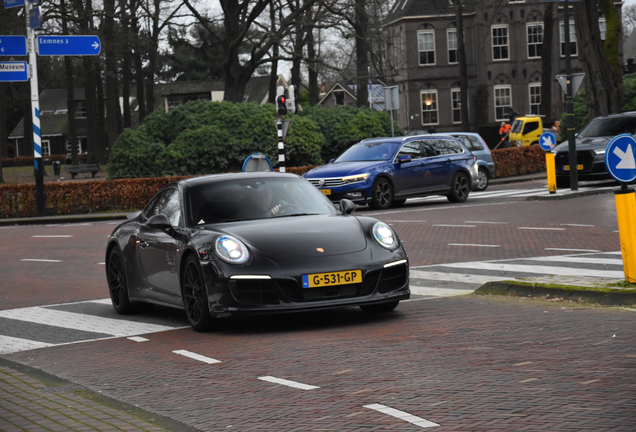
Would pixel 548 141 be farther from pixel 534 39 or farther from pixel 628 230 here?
pixel 534 39

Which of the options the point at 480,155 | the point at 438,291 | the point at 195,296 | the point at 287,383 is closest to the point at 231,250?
the point at 195,296

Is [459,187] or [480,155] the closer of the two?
[459,187]

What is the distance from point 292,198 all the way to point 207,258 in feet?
4.47

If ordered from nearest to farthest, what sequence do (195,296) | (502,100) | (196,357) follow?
(196,357) → (195,296) → (502,100)

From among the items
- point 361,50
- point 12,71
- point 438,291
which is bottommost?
point 438,291

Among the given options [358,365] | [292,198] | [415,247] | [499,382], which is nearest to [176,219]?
[292,198]

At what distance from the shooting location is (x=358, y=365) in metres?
6.30

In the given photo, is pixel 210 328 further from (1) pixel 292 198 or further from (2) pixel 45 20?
(2) pixel 45 20

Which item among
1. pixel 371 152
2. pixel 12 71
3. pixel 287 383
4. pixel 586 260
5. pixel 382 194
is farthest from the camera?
pixel 12 71

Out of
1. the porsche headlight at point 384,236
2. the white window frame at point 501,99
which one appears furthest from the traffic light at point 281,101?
the white window frame at point 501,99

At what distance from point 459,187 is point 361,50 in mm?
18157

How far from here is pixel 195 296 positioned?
325 inches

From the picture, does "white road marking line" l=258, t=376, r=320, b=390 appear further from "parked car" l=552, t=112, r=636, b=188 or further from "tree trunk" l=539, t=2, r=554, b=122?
"tree trunk" l=539, t=2, r=554, b=122

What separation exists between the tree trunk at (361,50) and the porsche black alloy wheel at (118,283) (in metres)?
26.1
